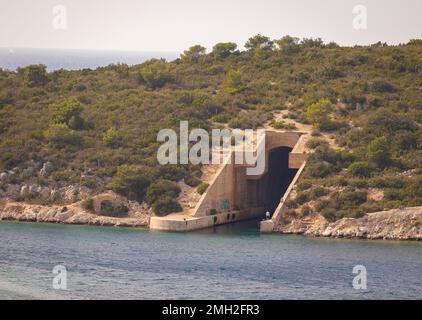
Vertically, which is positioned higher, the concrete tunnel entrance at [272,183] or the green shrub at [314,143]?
the green shrub at [314,143]

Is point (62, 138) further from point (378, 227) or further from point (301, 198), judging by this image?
point (378, 227)

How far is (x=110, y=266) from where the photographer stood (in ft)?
193

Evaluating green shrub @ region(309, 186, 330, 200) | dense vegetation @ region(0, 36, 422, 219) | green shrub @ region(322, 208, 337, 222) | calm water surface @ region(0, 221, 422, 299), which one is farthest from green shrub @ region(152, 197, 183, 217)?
green shrub @ region(322, 208, 337, 222)

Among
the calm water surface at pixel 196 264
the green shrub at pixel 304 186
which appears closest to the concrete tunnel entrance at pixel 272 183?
the green shrub at pixel 304 186

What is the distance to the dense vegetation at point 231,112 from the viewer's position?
240 feet

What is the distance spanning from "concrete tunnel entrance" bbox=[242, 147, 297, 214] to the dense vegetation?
247 centimetres

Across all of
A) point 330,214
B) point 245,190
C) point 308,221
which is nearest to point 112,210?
point 245,190

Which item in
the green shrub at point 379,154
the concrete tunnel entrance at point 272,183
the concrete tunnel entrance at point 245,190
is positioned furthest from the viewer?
the concrete tunnel entrance at point 272,183

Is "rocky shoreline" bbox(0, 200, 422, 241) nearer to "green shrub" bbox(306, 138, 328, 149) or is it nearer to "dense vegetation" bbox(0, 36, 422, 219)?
"dense vegetation" bbox(0, 36, 422, 219)

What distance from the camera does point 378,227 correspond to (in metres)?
67.2

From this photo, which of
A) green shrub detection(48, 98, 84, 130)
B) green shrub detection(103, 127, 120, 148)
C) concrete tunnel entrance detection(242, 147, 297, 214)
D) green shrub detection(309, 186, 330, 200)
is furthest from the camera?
green shrub detection(48, 98, 84, 130)

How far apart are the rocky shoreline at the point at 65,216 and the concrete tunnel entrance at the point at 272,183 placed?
912cm

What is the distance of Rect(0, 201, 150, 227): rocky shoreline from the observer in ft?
235

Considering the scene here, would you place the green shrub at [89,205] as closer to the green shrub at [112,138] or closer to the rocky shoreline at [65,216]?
the rocky shoreline at [65,216]
